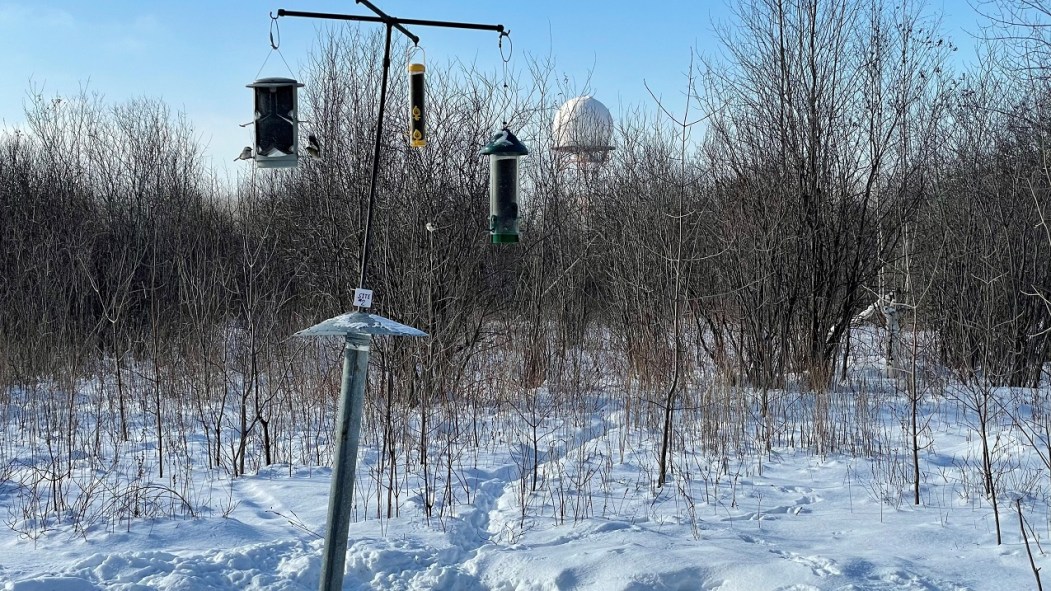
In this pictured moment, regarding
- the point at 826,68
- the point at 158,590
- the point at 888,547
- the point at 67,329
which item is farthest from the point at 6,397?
the point at 826,68

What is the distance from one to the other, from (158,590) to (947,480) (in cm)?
517

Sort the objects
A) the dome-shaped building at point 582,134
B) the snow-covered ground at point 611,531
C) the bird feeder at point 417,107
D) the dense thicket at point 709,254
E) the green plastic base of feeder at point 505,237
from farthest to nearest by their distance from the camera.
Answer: the dome-shaped building at point 582,134 → the dense thicket at point 709,254 → the green plastic base of feeder at point 505,237 → the snow-covered ground at point 611,531 → the bird feeder at point 417,107

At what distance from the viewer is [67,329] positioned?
12086 mm

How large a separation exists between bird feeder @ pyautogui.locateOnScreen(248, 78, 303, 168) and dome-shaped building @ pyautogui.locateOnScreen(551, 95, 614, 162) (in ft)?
27.0

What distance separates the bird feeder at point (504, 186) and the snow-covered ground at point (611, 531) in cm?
177

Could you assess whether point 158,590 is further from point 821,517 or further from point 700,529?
point 821,517

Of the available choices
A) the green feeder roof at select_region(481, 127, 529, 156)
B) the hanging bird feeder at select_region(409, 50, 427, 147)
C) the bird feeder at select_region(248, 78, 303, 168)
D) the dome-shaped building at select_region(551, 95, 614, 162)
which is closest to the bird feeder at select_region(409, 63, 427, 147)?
the hanging bird feeder at select_region(409, 50, 427, 147)

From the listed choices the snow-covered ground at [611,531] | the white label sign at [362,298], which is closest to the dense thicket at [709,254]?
the snow-covered ground at [611,531]

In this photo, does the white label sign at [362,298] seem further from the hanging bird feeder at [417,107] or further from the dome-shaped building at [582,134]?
the dome-shaped building at [582,134]

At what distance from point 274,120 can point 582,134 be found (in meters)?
10.3

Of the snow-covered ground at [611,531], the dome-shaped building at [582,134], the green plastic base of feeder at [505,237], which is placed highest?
the dome-shaped building at [582,134]

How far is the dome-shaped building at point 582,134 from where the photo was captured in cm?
1295

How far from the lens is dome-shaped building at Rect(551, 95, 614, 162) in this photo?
12.9 metres

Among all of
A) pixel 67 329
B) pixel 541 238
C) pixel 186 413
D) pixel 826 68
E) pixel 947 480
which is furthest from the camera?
pixel 67 329
